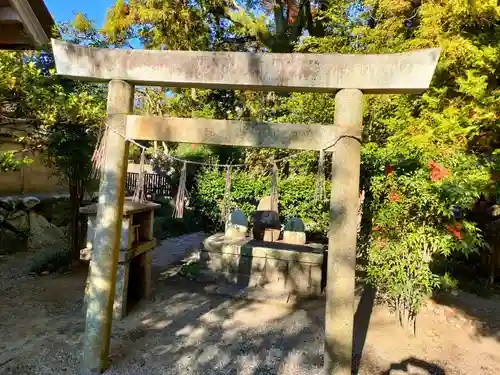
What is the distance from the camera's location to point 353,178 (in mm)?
3215

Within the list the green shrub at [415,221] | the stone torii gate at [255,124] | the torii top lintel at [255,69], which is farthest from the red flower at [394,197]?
the torii top lintel at [255,69]

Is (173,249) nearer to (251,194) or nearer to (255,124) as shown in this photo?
(251,194)

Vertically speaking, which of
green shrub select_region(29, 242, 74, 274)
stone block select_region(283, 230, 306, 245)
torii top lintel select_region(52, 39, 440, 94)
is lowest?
green shrub select_region(29, 242, 74, 274)

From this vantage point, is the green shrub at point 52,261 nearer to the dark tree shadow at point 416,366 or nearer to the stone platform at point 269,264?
the stone platform at point 269,264

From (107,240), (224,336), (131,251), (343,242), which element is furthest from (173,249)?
(343,242)

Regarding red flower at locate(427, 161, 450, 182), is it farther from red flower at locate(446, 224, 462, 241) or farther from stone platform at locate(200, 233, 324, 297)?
stone platform at locate(200, 233, 324, 297)

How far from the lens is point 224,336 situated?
4633mm

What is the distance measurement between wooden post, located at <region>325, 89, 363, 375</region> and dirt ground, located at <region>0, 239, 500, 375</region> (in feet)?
2.99

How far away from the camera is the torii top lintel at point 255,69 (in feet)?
9.93

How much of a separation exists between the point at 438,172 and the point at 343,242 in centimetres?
235

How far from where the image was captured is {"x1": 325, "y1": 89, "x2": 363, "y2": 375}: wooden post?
124 inches

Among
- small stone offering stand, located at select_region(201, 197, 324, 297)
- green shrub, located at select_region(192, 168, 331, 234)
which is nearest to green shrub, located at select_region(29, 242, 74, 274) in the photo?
small stone offering stand, located at select_region(201, 197, 324, 297)

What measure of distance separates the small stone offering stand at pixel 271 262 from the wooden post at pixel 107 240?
3259mm

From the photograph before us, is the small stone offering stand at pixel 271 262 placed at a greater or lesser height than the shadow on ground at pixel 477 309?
greater
